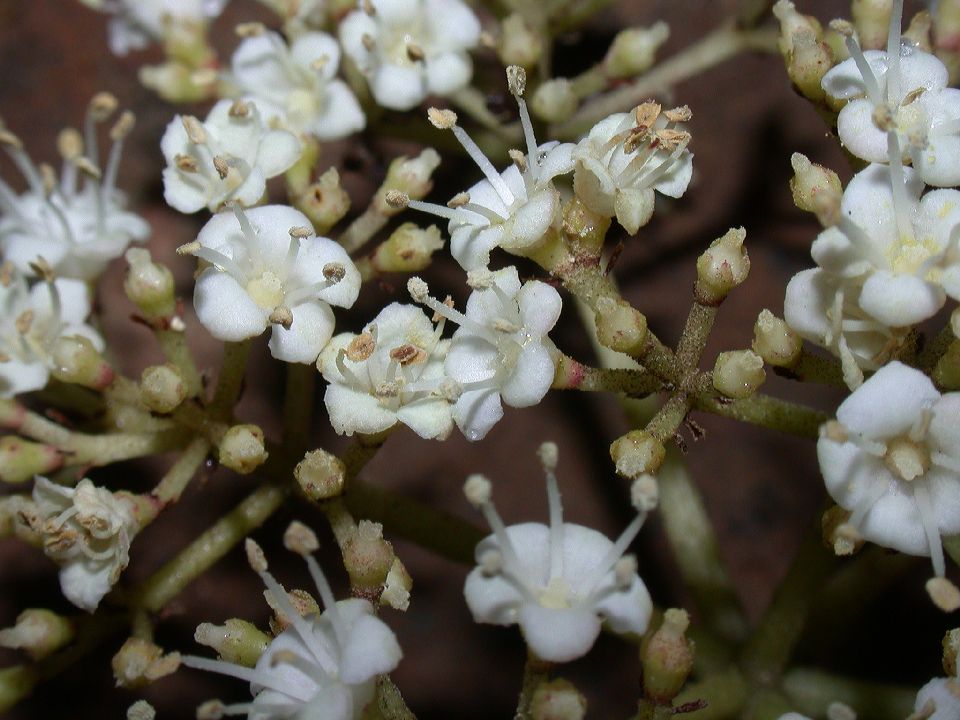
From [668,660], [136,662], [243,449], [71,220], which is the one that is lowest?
[668,660]

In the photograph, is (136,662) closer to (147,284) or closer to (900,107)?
(147,284)

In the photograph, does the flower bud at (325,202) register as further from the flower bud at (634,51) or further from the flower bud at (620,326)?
the flower bud at (634,51)

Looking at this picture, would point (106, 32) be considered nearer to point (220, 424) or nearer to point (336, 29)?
point (336, 29)

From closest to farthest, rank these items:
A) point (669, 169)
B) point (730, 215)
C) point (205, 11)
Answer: point (669, 169)
point (205, 11)
point (730, 215)

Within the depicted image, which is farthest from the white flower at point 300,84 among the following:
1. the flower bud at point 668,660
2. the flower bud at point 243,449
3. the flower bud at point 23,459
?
the flower bud at point 668,660

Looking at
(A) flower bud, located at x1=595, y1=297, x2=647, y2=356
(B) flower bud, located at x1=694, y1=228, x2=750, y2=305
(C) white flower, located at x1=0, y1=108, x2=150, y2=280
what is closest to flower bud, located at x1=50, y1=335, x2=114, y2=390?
(C) white flower, located at x1=0, y1=108, x2=150, y2=280

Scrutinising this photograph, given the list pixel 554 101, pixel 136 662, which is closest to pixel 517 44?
pixel 554 101

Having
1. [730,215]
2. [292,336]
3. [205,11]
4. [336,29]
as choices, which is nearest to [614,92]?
[730,215]
